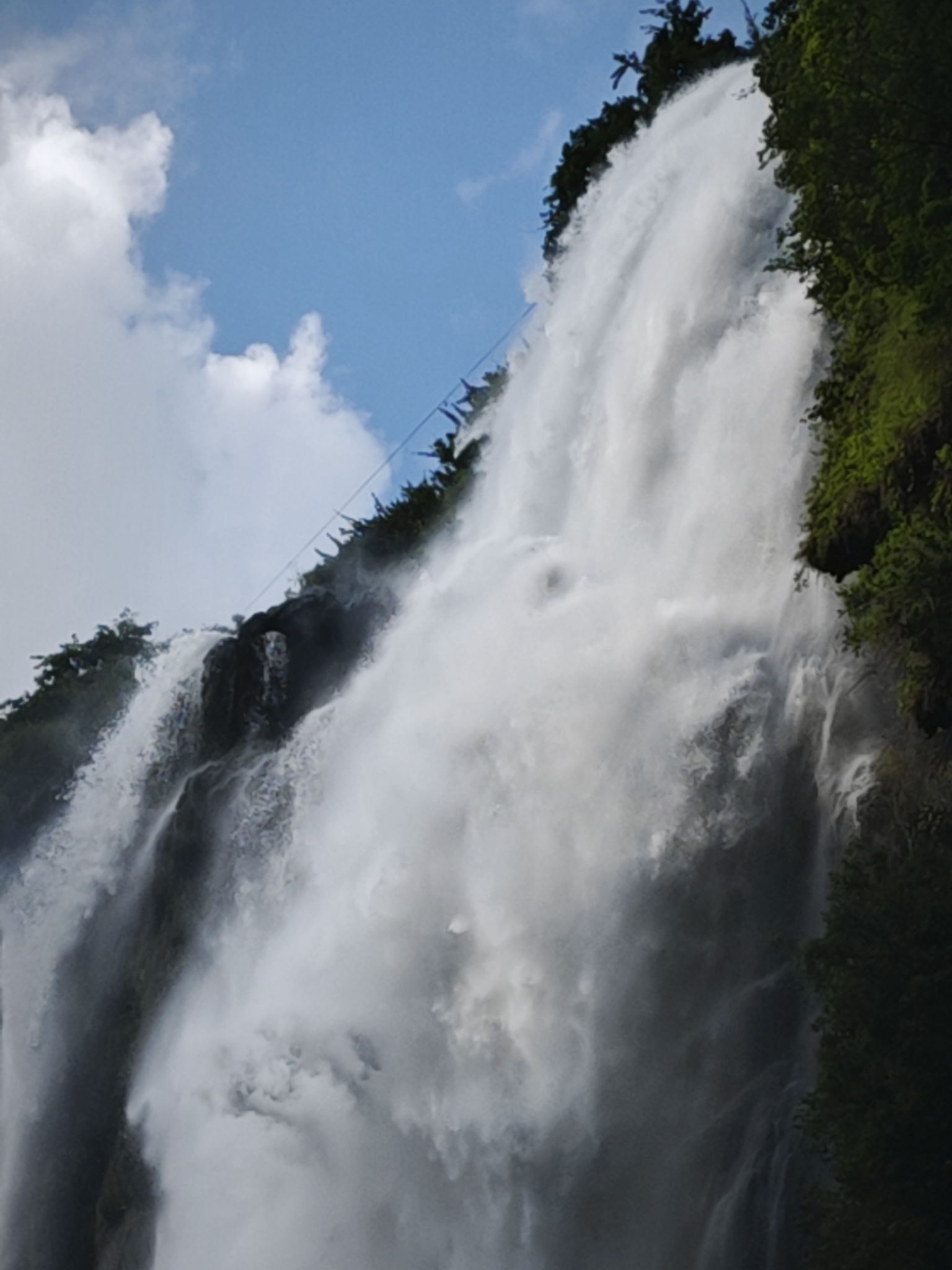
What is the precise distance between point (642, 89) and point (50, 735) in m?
26.3

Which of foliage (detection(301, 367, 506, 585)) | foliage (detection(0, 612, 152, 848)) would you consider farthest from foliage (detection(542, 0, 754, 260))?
foliage (detection(0, 612, 152, 848))

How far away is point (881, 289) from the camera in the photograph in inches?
725

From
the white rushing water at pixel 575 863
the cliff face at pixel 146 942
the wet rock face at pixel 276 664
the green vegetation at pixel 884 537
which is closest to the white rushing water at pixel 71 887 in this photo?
the cliff face at pixel 146 942

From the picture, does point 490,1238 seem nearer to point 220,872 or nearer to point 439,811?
point 439,811

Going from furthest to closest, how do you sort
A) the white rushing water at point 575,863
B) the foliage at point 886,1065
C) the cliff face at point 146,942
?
the cliff face at point 146,942 → the white rushing water at point 575,863 → the foliage at point 886,1065

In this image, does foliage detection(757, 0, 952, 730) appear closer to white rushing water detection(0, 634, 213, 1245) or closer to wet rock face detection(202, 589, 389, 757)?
wet rock face detection(202, 589, 389, 757)

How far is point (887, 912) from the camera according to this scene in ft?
45.3

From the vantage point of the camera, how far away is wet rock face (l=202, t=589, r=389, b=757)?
3388 centimetres

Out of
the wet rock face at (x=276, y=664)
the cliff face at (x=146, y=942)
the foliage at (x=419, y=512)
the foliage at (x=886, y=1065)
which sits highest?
the foliage at (x=419, y=512)

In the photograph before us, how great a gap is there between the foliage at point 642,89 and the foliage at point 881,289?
15.0m

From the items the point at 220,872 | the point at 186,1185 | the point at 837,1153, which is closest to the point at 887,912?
the point at 837,1153

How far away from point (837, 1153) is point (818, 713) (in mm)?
6172

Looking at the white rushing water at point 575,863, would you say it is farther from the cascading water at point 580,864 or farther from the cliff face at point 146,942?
the cliff face at point 146,942

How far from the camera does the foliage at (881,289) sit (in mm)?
15984
